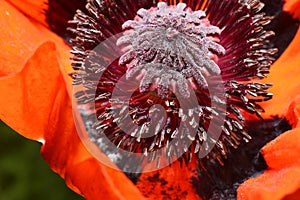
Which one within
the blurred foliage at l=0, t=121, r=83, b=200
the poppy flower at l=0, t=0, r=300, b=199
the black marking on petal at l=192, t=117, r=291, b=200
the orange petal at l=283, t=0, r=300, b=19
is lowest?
the blurred foliage at l=0, t=121, r=83, b=200

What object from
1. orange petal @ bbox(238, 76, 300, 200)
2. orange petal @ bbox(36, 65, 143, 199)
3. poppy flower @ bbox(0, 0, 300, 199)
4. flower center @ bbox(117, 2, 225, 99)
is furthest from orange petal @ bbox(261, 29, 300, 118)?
orange petal @ bbox(36, 65, 143, 199)

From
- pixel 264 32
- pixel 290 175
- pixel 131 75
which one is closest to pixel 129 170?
pixel 131 75

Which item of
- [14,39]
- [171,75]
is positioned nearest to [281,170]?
[171,75]

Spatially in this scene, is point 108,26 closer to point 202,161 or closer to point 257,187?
point 202,161

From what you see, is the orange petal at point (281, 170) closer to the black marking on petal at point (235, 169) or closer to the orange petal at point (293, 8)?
the black marking on petal at point (235, 169)

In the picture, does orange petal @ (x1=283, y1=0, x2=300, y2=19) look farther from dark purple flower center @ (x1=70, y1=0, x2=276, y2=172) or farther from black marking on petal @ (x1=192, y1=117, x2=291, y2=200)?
black marking on petal @ (x1=192, y1=117, x2=291, y2=200)

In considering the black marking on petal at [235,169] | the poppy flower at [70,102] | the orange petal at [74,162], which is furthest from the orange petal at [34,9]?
the black marking on petal at [235,169]
